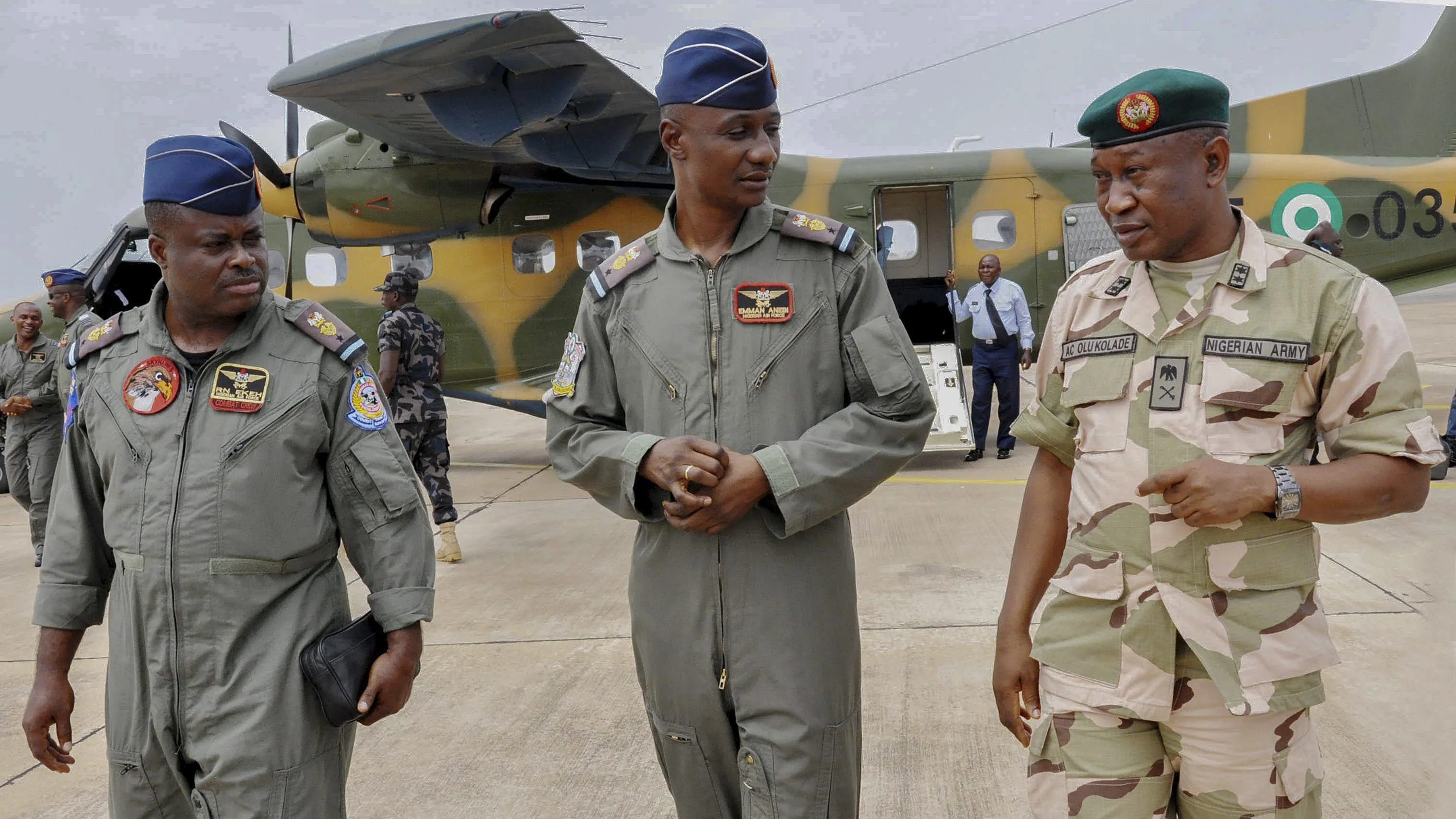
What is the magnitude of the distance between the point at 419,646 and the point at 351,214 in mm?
7850

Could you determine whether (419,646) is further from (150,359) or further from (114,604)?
(150,359)

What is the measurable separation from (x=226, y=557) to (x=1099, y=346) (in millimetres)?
1698

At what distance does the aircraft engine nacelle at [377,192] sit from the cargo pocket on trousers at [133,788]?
766cm

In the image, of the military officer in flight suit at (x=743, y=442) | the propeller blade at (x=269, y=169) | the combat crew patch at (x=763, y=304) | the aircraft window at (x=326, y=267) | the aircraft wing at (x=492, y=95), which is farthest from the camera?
the aircraft window at (x=326, y=267)

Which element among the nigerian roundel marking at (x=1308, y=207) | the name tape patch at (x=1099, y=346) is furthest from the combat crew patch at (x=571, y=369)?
the nigerian roundel marking at (x=1308, y=207)

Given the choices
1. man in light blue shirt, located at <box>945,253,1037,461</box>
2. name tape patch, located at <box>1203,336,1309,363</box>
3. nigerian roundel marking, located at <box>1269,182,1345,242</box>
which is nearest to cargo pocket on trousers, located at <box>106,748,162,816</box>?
name tape patch, located at <box>1203,336,1309,363</box>

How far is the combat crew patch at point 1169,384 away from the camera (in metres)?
1.94

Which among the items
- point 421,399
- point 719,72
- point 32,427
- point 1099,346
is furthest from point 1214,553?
point 32,427

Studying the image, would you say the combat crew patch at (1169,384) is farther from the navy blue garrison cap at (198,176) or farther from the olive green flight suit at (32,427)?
the olive green flight suit at (32,427)

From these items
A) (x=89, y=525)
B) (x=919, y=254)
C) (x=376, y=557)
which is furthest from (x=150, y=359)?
(x=919, y=254)

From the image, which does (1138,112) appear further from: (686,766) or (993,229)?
(993,229)

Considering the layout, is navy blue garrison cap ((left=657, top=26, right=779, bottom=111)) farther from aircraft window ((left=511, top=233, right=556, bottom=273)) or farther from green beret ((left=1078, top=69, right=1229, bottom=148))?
aircraft window ((left=511, top=233, right=556, bottom=273))

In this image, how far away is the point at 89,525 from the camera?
228cm

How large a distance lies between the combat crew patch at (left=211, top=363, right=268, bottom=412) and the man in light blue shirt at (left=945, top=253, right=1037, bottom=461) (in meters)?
7.79
